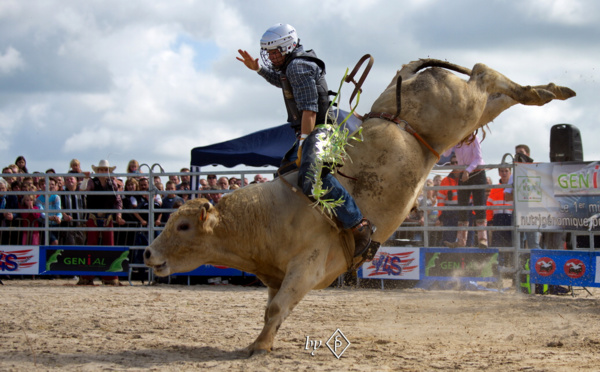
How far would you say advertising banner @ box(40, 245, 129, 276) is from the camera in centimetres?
1305

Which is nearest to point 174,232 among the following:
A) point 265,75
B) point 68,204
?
point 265,75

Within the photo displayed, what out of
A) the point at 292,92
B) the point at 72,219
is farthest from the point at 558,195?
the point at 72,219

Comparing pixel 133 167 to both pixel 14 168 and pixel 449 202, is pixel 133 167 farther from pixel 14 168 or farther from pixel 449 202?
pixel 449 202

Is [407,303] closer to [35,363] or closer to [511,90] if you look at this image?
[511,90]

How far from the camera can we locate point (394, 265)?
12.0 meters

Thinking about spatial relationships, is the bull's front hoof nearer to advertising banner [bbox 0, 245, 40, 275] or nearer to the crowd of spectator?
the crowd of spectator

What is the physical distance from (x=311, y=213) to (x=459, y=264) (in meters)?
6.24

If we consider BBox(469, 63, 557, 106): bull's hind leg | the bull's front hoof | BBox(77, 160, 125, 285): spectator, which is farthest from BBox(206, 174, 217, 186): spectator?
the bull's front hoof

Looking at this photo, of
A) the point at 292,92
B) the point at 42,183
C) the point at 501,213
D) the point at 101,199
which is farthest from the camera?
the point at 42,183

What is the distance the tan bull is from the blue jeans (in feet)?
0.56

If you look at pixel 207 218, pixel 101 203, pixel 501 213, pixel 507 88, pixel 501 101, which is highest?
pixel 507 88

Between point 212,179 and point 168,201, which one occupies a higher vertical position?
point 212,179

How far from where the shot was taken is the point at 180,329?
280 inches

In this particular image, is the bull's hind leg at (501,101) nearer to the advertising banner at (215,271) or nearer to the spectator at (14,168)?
the advertising banner at (215,271)
